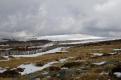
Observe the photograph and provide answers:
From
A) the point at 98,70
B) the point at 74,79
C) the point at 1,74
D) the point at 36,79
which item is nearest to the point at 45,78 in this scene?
the point at 36,79

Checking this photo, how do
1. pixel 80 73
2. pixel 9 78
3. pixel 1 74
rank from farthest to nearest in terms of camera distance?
pixel 1 74
pixel 9 78
pixel 80 73

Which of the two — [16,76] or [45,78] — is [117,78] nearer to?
[45,78]

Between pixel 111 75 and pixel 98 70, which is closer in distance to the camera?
pixel 111 75

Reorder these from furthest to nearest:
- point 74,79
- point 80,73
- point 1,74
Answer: point 1,74 < point 80,73 < point 74,79

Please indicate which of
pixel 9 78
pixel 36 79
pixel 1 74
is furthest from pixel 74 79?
pixel 1 74

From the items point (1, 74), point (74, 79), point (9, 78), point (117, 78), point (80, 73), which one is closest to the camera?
point (117, 78)

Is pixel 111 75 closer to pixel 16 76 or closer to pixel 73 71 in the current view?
pixel 73 71

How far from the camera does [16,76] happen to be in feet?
244

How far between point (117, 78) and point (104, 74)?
509 centimetres

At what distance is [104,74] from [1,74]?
2908cm

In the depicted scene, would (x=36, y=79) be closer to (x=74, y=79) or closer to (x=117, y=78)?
(x=74, y=79)

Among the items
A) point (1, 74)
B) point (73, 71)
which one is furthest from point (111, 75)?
point (1, 74)

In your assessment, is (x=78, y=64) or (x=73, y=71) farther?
(x=78, y=64)

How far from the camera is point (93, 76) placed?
58.3m
